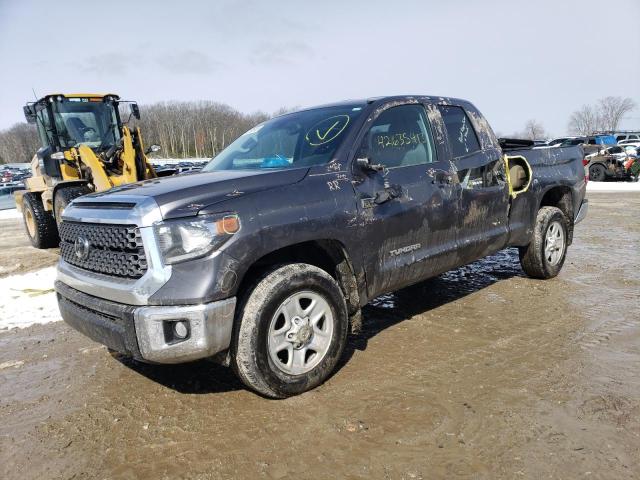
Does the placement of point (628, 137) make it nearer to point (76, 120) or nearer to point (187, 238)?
point (76, 120)

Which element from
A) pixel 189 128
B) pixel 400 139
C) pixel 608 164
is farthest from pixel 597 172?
pixel 189 128

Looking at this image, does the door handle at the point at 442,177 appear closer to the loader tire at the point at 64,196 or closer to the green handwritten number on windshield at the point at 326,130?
the green handwritten number on windshield at the point at 326,130

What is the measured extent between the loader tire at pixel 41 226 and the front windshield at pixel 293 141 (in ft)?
23.3

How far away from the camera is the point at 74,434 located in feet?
9.53

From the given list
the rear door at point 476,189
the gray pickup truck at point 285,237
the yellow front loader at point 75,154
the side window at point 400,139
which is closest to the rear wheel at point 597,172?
the yellow front loader at point 75,154

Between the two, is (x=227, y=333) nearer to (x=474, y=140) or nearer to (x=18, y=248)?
(x=474, y=140)

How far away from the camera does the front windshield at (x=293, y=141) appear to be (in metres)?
3.66

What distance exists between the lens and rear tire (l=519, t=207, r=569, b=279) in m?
5.34

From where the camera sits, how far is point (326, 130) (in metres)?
3.84

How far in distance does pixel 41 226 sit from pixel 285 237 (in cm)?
877

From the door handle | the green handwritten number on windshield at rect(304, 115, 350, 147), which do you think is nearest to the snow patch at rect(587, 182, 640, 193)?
the door handle

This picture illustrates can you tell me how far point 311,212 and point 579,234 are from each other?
7.14 meters

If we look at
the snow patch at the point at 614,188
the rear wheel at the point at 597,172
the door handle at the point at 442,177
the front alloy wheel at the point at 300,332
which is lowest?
the snow patch at the point at 614,188

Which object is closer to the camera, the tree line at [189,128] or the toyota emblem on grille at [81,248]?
the toyota emblem on grille at [81,248]
